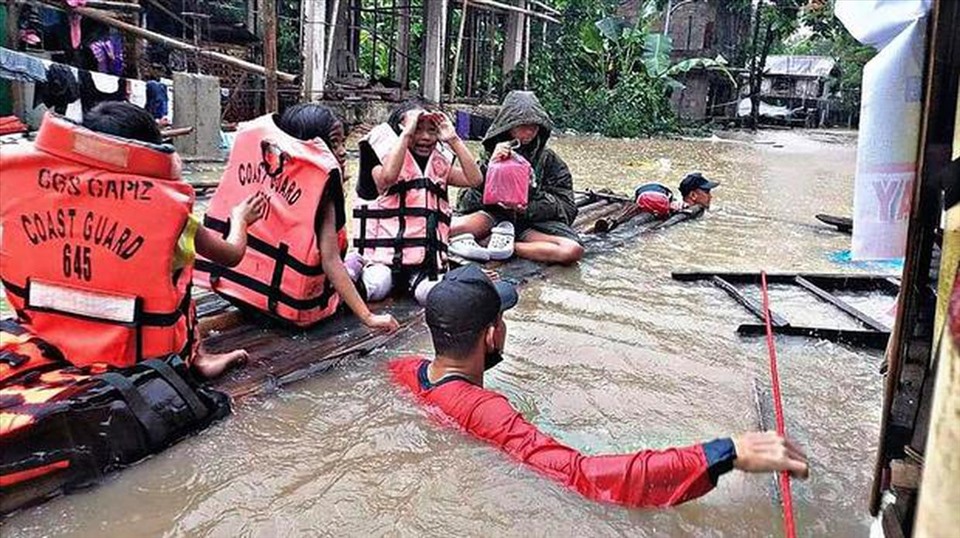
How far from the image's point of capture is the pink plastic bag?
5562 mm

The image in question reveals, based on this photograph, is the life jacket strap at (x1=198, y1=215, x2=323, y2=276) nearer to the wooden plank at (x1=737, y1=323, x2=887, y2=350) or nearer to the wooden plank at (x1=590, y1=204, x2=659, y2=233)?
the wooden plank at (x1=737, y1=323, x2=887, y2=350)

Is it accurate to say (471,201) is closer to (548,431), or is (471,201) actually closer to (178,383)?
(548,431)

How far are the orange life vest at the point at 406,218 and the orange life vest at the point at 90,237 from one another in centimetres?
176

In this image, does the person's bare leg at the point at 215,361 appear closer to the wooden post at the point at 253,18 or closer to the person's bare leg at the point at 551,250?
the person's bare leg at the point at 551,250

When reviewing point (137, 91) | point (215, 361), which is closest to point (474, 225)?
point (215, 361)

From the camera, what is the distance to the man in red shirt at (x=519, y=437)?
7.04 ft

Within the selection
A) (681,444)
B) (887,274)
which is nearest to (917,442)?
(681,444)

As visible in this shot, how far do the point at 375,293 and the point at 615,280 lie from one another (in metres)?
1.94

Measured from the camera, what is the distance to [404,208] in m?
4.51

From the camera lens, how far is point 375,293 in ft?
14.8

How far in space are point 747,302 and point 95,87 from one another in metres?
8.10

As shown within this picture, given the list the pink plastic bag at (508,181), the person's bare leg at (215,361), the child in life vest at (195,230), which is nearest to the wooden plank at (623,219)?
the pink plastic bag at (508,181)

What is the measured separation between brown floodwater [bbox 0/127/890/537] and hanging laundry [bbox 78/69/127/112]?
6795 millimetres

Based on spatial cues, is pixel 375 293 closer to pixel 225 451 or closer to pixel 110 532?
pixel 225 451
